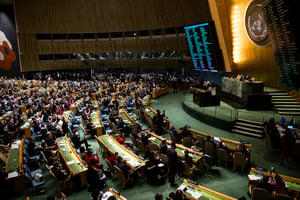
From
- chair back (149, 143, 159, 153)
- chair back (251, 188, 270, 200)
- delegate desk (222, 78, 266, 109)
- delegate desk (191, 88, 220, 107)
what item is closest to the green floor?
chair back (251, 188, 270, 200)

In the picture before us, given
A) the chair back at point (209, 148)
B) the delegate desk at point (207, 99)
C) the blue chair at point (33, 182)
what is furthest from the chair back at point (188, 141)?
the blue chair at point (33, 182)

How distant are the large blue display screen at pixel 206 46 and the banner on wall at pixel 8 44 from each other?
23.6 m

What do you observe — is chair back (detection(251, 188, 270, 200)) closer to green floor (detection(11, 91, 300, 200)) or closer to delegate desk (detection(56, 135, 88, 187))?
green floor (detection(11, 91, 300, 200))

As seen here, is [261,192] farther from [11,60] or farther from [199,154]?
[11,60]

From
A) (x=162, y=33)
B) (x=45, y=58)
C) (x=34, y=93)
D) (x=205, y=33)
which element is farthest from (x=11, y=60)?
(x=205, y=33)

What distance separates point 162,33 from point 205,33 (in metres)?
11.7

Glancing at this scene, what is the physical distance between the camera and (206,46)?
1532 centimetres

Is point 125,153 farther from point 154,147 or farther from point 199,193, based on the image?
point 199,193

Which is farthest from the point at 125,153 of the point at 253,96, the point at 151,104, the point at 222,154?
the point at 151,104

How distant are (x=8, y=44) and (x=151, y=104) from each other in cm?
2204

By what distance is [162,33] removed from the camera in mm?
25750

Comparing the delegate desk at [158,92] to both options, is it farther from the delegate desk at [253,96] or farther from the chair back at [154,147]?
the chair back at [154,147]

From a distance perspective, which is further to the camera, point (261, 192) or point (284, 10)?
point (284, 10)

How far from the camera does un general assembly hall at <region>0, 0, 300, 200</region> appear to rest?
637 centimetres
